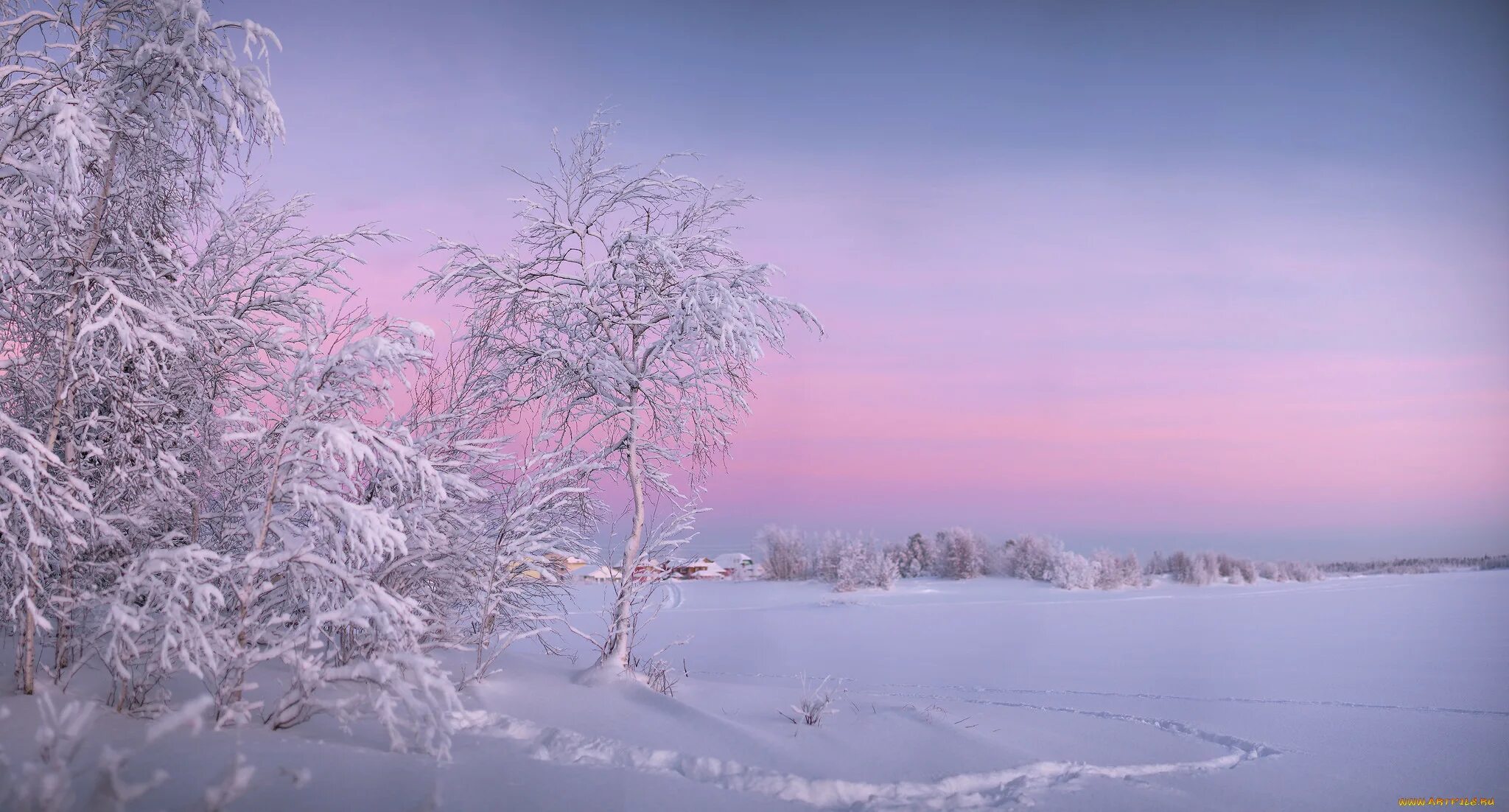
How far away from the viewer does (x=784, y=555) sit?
107ft

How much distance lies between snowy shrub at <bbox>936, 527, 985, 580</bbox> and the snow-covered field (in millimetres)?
16465

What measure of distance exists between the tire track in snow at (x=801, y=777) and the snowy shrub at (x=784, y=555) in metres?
26.5

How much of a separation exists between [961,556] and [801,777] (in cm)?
2767

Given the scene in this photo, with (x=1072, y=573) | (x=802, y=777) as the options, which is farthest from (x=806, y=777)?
(x=1072, y=573)

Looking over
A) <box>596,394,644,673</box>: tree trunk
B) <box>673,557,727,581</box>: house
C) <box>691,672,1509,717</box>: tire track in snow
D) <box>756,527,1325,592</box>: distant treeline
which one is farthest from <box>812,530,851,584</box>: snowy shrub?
<box>596,394,644,673</box>: tree trunk

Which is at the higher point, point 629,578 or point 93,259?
point 93,259

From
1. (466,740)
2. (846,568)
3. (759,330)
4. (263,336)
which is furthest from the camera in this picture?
(846,568)

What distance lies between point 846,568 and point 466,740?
21378 millimetres

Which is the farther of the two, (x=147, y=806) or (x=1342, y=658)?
(x=1342, y=658)

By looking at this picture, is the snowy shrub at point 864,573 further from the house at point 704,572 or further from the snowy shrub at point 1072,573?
the house at point 704,572

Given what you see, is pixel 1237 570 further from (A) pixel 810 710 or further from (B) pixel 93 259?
(B) pixel 93 259

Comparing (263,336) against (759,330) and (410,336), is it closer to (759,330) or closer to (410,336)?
(410,336)

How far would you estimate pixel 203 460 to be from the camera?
6793mm

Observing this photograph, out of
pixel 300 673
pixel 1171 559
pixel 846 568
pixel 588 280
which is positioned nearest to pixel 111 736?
pixel 300 673
